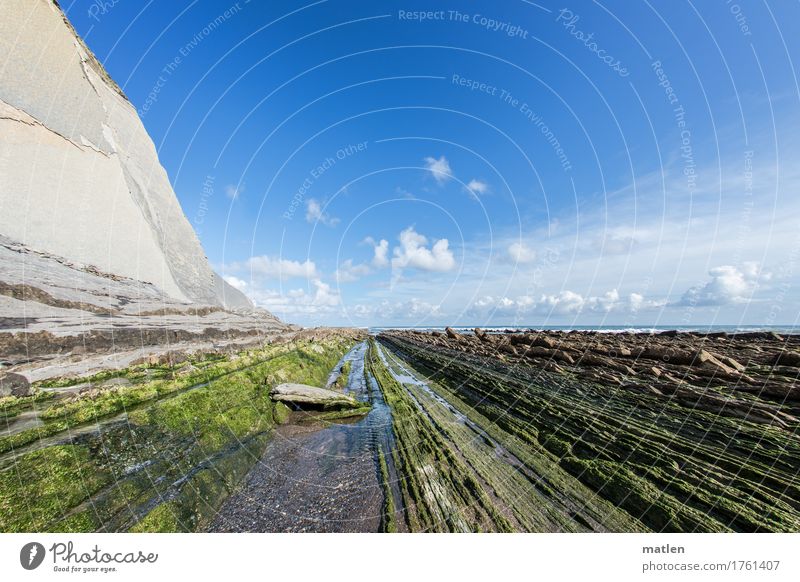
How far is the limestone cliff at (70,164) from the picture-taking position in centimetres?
3425

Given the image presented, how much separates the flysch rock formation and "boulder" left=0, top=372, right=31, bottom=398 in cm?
529

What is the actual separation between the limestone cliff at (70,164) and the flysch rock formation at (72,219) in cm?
14

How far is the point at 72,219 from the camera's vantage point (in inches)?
1467

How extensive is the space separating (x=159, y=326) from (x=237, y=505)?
107ft

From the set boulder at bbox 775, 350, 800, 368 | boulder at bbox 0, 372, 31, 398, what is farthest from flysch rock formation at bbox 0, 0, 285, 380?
boulder at bbox 775, 350, 800, 368

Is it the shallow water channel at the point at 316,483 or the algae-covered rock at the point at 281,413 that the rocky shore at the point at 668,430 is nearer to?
the shallow water channel at the point at 316,483

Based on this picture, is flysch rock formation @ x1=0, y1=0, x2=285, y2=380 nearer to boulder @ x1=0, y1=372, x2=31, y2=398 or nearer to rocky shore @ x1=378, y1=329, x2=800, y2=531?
boulder @ x1=0, y1=372, x2=31, y2=398

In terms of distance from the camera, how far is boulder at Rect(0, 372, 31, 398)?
1398cm

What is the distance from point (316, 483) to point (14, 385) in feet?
58.5

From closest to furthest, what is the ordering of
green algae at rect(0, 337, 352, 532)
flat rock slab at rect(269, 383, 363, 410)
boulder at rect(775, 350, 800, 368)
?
green algae at rect(0, 337, 352, 532) → flat rock slab at rect(269, 383, 363, 410) → boulder at rect(775, 350, 800, 368)

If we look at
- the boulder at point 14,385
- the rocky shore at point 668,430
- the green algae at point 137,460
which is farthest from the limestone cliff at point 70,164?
the rocky shore at point 668,430

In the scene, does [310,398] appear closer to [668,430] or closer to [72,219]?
[668,430]

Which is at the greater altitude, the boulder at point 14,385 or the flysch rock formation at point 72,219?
the flysch rock formation at point 72,219
